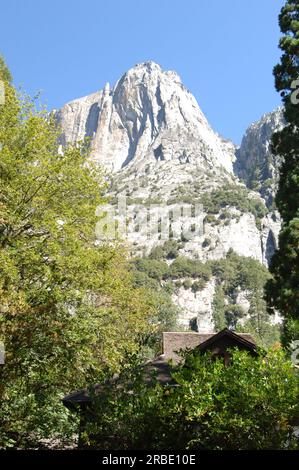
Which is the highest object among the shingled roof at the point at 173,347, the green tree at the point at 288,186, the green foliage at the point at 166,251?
the green foliage at the point at 166,251

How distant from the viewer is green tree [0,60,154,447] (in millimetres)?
13555

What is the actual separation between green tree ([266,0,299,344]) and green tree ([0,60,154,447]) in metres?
6.69

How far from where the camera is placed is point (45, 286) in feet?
49.0

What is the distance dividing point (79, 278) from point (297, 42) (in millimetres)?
15972

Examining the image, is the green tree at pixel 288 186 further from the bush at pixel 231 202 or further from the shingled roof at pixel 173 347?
the bush at pixel 231 202

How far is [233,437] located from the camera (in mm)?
10625

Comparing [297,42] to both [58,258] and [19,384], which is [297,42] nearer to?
[58,258]

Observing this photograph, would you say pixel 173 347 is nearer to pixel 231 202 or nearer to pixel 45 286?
pixel 45 286

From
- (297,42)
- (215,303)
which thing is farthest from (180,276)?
(297,42)

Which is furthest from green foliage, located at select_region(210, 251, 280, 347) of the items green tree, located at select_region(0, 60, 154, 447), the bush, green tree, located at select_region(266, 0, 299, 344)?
green tree, located at select_region(0, 60, 154, 447)

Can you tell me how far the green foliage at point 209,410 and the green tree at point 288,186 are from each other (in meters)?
6.32

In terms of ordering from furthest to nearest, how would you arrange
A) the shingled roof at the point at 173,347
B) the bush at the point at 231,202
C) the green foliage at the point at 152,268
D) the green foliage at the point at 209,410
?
the bush at the point at 231,202 < the green foliage at the point at 152,268 < the shingled roof at the point at 173,347 < the green foliage at the point at 209,410

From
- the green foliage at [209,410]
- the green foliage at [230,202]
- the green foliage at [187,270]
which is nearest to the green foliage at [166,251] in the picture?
the green foliage at [187,270]

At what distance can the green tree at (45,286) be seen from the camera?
13.6 meters
